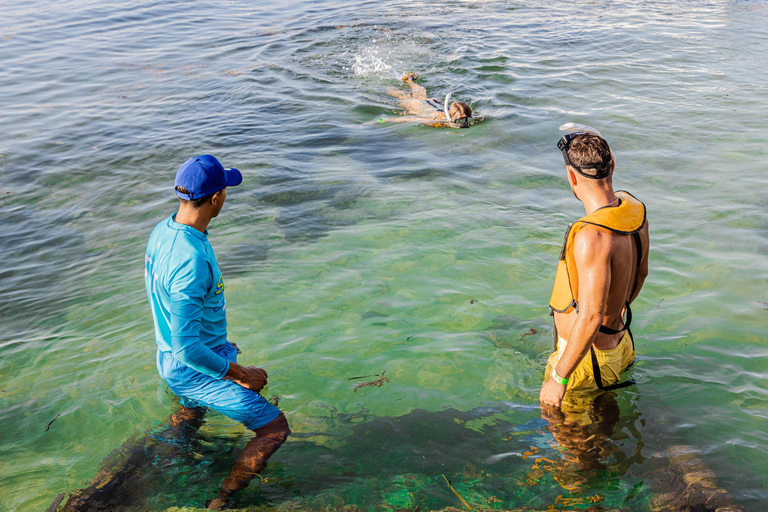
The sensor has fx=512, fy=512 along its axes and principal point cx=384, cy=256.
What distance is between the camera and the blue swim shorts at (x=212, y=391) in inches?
141

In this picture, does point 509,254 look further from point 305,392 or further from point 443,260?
point 305,392

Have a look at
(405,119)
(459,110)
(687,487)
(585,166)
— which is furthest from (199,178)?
(405,119)

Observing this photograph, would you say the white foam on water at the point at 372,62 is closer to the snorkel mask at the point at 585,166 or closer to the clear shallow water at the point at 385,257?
the clear shallow water at the point at 385,257

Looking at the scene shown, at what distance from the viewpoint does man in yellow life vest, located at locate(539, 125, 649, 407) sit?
3.25m

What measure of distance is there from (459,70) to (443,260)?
9.98 meters

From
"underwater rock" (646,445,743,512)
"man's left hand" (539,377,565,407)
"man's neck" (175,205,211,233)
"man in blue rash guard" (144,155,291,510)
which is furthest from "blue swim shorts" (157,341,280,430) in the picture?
"underwater rock" (646,445,743,512)

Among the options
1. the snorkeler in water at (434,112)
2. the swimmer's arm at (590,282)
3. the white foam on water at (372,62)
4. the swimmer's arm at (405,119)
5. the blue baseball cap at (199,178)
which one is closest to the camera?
the swimmer's arm at (590,282)

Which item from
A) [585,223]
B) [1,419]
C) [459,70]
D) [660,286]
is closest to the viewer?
[585,223]

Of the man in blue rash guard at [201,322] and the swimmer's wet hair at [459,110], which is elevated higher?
the swimmer's wet hair at [459,110]

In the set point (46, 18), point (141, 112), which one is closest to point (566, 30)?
point (141, 112)

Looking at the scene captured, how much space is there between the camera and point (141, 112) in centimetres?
1254

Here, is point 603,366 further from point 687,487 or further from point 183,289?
point 183,289

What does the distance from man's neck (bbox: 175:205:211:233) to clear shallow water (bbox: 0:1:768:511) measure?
1772mm

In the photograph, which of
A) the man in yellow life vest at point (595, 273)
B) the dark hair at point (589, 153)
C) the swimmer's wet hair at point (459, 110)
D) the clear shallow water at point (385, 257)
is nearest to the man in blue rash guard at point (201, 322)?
the clear shallow water at point (385, 257)
